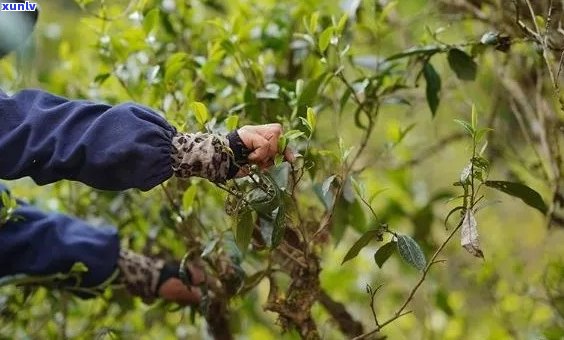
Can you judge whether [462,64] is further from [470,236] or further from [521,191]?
[470,236]

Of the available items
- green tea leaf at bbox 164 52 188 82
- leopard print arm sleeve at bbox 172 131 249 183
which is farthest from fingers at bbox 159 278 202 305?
leopard print arm sleeve at bbox 172 131 249 183

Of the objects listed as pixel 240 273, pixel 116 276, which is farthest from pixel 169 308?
pixel 240 273

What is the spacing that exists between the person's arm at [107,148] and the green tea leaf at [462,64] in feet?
1.13

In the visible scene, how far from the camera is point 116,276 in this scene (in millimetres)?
1120

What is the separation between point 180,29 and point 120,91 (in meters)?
0.13

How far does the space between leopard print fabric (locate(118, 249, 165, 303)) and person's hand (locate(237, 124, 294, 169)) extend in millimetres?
406

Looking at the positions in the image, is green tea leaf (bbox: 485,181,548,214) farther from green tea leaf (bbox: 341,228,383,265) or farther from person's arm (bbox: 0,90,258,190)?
person's arm (bbox: 0,90,258,190)

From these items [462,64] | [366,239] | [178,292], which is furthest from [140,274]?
[462,64]

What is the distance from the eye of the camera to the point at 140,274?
44.7 inches

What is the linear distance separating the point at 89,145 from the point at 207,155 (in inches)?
4.2

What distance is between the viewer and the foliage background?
1077 millimetres

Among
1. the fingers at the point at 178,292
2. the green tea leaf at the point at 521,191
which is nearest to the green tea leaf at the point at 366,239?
the green tea leaf at the point at 521,191

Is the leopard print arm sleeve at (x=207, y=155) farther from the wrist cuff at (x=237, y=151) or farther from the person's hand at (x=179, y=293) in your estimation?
the person's hand at (x=179, y=293)

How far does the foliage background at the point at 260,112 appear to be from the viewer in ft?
3.53
